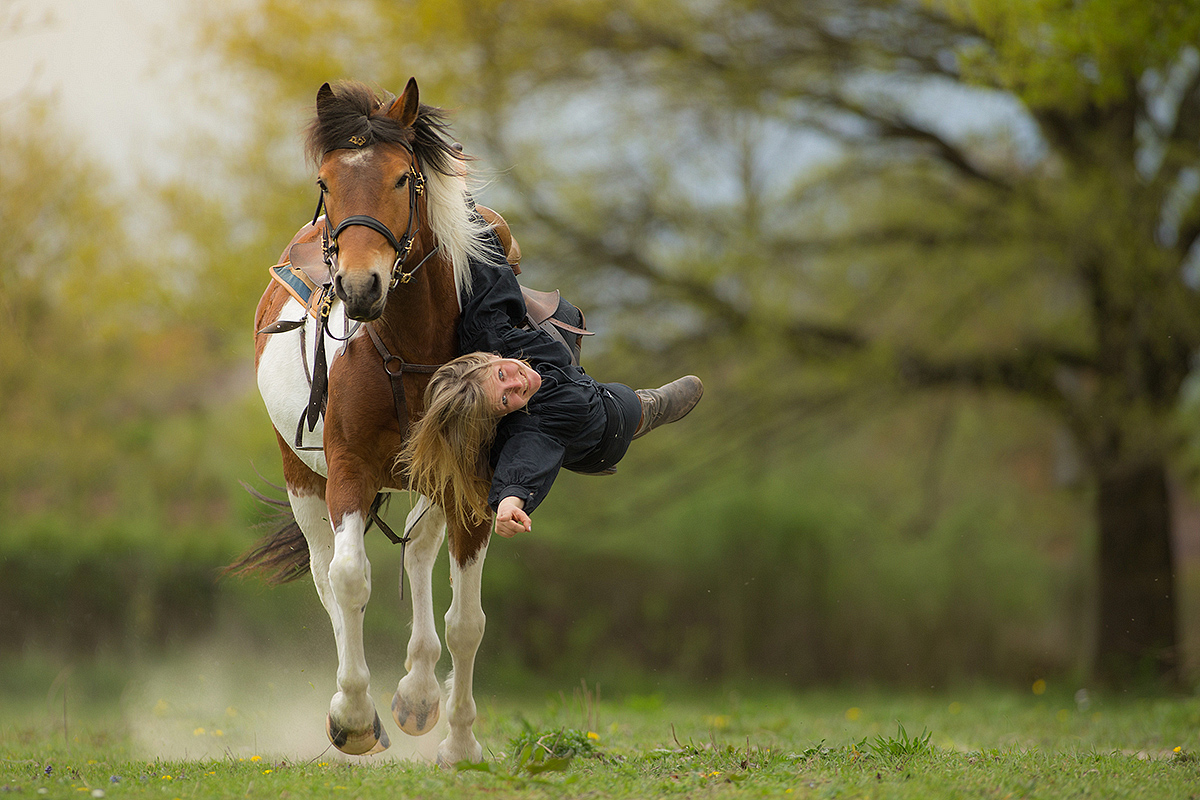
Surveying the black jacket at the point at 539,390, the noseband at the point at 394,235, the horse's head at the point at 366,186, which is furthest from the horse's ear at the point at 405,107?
the black jacket at the point at 539,390

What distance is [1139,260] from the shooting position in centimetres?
832

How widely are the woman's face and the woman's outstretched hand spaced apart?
0.32m

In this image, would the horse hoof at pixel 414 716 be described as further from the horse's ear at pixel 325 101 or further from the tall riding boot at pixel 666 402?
the horse's ear at pixel 325 101

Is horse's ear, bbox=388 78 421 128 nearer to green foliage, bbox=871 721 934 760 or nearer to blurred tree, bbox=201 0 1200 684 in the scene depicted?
green foliage, bbox=871 721 934 760

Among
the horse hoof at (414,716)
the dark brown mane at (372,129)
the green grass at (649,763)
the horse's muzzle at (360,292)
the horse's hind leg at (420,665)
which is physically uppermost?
the dark brown mane at (372,129)

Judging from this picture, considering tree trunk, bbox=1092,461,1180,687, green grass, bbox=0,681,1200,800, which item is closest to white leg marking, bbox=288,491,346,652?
green grass, bbox=0,681,1200,800

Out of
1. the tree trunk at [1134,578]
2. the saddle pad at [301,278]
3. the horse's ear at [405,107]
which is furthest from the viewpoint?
the tree trunk at [1134,578]

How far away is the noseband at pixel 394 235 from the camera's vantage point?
3.27 metres

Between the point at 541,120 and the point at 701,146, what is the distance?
1.44 metres

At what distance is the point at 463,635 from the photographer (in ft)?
13.6

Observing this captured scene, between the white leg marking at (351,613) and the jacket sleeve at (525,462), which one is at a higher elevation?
the jacket sleeve at (525,462)

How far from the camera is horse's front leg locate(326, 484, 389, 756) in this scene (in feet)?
11.9

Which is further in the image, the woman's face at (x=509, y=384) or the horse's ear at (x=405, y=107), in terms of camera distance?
the horse's ear at (x=405, y=107)

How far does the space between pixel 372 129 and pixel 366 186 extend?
0.26 m
